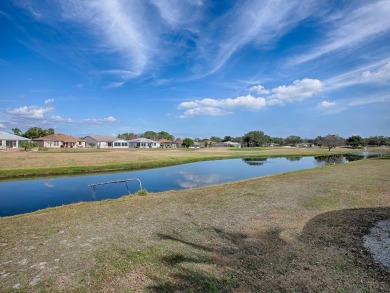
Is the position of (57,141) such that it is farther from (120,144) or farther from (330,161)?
(330,161)

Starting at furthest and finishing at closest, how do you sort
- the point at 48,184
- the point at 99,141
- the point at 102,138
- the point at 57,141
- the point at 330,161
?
the point at 102,138 < the point at 99,141 < the point at 57,141 < the point at 330,161 < the point at 48,184

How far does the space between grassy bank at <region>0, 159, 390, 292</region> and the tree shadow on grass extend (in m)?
0.03

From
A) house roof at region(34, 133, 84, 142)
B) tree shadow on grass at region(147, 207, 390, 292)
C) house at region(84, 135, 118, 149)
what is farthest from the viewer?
house at region(84, 135, 118, 149)

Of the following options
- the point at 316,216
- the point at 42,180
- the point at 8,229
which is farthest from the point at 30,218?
the point at 42,180

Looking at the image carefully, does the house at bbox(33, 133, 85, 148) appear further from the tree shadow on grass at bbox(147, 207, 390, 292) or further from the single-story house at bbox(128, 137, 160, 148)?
the tree shadow on grass at bbox(147, 207, 390, 292)

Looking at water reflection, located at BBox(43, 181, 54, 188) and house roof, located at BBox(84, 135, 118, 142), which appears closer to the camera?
water reflection, located at BBox(43, 181, 54, 188)

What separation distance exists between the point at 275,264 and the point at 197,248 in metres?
2.33

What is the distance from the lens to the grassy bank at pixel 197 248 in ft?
19.6

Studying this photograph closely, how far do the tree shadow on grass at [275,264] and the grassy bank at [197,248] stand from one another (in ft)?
0.08

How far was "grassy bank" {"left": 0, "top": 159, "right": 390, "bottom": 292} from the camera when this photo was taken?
235 inches

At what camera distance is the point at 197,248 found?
794 centimetres

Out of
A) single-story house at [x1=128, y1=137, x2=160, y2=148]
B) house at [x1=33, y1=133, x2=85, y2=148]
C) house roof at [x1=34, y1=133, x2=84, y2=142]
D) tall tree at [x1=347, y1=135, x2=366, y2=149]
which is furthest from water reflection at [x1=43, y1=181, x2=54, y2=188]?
tall tree at [x1=347, y1=135, x2=366, y2=149]

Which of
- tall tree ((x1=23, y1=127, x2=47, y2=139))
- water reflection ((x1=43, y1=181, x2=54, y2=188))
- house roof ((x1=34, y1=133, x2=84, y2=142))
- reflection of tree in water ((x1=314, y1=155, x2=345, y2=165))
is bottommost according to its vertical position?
water reflection ((x1=43, y1=181, x2=54, y2=188))

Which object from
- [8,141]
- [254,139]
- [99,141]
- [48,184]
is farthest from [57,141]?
[254,139]
